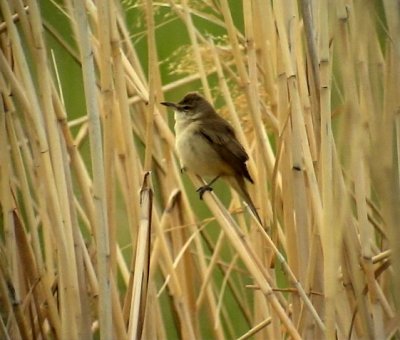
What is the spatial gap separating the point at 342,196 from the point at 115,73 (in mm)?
589

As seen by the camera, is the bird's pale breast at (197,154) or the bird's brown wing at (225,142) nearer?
the bird's brown wing at (225,142)

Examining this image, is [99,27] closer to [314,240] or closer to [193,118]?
[314,240]

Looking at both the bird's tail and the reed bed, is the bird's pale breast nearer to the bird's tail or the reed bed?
the bird's tail

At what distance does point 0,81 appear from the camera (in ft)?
6.79

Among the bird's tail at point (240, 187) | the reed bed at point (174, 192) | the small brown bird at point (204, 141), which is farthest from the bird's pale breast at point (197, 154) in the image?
the reed bed at point (174, 192)

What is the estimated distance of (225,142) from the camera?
3.11 metres

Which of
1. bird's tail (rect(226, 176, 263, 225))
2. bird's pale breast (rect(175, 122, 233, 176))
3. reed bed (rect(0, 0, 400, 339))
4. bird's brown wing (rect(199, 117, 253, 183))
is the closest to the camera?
reed bed (rect(0, 0, 400, 339))

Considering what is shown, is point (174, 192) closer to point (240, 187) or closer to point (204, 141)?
point (240, 187)

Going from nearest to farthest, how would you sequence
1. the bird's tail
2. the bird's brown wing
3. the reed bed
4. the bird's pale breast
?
1. the reed bed
2. the bird's tail
3. the bird's brown wing
4. the bird's pale breast

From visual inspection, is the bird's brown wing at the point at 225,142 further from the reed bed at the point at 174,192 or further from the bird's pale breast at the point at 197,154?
the reed bed at the point at 174,192

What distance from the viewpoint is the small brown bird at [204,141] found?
304cm

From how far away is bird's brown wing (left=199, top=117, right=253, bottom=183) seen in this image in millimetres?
2955

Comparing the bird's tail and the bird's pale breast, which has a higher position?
the bird's pale breast

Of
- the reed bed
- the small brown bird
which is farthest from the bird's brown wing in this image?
the reed bed
